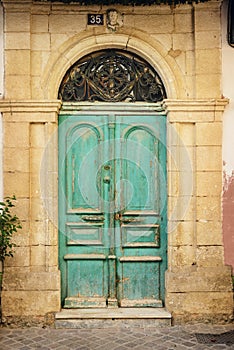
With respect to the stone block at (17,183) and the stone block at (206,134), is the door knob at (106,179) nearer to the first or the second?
the stone block at (17,183)

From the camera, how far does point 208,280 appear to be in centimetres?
553

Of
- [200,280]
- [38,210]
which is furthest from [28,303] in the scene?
[200,280]

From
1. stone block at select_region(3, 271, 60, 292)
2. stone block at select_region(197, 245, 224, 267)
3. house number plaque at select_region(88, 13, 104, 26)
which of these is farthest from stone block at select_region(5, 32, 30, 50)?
stone block at select_region(197, 245, 224, 267)

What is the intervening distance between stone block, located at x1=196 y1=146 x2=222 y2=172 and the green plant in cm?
228

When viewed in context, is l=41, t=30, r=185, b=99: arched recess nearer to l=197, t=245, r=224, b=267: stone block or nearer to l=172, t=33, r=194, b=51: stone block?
l=172, t=33, r=194, b=51: stone block

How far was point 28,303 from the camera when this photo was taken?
18.0 ft

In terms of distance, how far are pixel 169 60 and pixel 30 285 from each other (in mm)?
3225

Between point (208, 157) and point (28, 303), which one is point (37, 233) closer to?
point (28, 303)

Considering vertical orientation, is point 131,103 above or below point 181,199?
above

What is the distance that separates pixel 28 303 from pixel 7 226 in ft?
3.25

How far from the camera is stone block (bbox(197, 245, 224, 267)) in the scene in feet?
18.3

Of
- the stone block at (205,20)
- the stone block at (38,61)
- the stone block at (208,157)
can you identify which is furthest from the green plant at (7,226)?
the stone block at (205,20)

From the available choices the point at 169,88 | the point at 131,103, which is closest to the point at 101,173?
the point at 131,103

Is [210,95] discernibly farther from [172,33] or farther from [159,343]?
[159,343]
